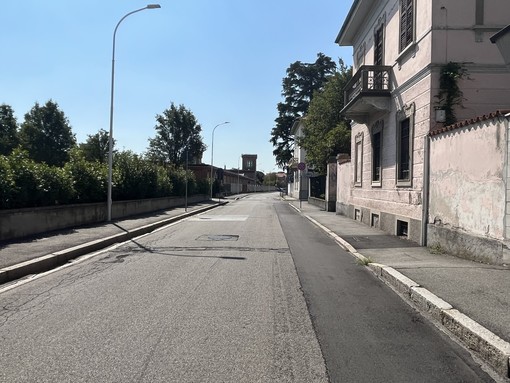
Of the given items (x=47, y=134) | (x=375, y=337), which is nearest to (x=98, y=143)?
(x=47, y=134)

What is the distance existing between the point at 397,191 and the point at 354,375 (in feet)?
35.7

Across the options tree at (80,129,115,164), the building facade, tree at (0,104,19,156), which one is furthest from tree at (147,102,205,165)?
the building facade

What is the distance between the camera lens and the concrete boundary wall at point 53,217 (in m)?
12.0

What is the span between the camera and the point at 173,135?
6631cm

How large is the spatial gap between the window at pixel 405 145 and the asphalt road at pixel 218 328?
5043 mm

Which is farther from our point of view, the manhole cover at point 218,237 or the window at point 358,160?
the window at point 358,160

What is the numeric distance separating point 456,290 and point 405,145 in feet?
26.7

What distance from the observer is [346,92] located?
19.3m

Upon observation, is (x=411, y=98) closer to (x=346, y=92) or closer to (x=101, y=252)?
(x=346, y=92)

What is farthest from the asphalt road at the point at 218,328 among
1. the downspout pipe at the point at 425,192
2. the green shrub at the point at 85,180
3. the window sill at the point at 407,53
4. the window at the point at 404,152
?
the green shrub at the point at 85,180

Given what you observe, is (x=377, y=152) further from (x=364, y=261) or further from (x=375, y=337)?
(x=375, y=337)

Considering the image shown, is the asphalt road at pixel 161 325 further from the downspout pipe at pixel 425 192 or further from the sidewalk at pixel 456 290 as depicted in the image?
the downspout pipe at pixel 425 192

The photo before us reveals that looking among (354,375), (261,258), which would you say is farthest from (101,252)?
(354,375)

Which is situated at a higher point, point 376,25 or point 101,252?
point 376,25
